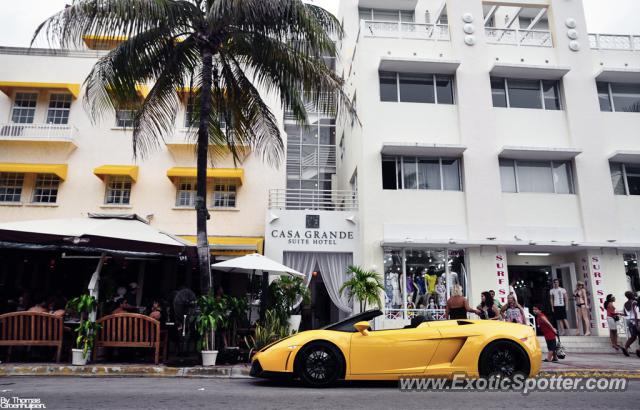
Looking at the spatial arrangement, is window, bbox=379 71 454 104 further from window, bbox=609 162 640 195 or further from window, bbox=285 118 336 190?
window, bbox=609 162 640 195

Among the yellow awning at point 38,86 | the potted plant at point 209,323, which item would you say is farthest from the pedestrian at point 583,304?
the yellow awning at point 38,86

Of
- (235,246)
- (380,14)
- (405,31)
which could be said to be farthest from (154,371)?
(380,14)

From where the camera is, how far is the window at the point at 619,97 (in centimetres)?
1695

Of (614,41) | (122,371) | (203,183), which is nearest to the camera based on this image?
(122,371)

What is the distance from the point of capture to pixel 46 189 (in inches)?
665

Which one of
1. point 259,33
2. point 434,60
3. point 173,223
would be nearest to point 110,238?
point 259,33

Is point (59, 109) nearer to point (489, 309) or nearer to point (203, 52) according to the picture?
point (203, 52)

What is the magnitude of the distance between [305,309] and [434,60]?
9797 millimetres

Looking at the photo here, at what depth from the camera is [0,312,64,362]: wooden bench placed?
864 centimetres

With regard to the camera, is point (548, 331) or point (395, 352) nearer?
point (395, 352)

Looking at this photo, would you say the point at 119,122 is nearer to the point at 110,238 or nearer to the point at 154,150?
the point at 154,150

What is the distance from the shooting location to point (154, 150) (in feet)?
57.0

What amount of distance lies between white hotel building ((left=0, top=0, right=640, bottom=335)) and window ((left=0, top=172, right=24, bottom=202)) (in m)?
0.05

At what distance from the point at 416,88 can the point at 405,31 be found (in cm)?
235
